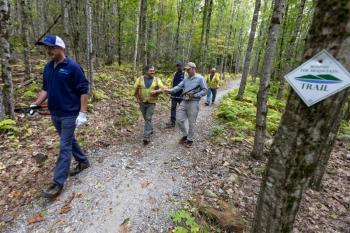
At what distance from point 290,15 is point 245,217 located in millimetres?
20201

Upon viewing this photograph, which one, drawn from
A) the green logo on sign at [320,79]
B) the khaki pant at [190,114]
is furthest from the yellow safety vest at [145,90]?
the green logo on sign at [320,79]

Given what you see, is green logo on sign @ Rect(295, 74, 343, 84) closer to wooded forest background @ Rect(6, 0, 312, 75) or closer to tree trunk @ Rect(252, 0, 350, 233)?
tree trunk @ Rect(252, 0, 350, 233)

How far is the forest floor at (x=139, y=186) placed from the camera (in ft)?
12.9

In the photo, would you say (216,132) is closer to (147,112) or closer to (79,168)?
(147,112)

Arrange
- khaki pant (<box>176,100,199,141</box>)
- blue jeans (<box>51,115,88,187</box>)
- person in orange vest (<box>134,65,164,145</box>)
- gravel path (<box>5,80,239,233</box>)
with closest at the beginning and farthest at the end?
gravel path (<box>5,80,239,233</box>), blue jeans (<box>51,115,88,187</box>), person in orange vest (<box>134,65,164,145</box>), khaki pant (<box>176,100,199,141</box>)

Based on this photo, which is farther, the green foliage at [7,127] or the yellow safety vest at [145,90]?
the yellow safety vest at [145,90]

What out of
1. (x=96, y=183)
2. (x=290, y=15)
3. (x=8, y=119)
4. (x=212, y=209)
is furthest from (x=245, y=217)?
(x=290, y=15)

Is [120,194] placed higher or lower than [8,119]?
lower

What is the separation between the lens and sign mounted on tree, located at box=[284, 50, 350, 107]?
1865mm

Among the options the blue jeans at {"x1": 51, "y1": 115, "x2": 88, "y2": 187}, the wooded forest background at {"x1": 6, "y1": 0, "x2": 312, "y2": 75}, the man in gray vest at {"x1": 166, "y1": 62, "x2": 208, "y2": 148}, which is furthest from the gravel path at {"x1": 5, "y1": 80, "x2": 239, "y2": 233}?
the wooded forest background at {"x1": 6, "y1": 0, "x2": 312, "y2": 75}

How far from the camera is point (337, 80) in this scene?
188 centimetres

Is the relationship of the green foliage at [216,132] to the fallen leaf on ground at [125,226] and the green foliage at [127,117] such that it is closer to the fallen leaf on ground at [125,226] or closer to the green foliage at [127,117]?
the green foliage at [127,117]

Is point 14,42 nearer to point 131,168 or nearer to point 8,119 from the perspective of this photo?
point 8,119

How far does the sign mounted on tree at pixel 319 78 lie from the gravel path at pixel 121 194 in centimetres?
303
